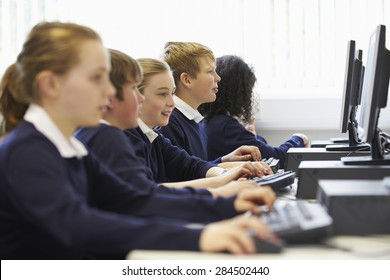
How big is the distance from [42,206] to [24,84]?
0.31m

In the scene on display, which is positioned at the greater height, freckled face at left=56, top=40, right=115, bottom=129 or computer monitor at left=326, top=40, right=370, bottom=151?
freckled face at left=56, top=40, right=115, bottom=129

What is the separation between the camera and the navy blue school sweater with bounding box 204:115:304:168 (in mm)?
3037

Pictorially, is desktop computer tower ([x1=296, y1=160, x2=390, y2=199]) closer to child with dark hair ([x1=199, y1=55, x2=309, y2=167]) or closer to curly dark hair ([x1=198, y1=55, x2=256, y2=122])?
child with dark hair ([x1=199, y1=55, x2=309, y2=167])

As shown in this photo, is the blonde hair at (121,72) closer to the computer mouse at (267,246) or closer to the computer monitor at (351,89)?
the computer mouse at (267,246)

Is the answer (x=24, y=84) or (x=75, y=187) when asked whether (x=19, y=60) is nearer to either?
(x=24, y=84)

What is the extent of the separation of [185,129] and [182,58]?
1.17ft

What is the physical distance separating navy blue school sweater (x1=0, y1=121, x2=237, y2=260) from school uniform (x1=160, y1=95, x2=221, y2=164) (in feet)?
4.26

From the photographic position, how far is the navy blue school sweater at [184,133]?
2657 mm

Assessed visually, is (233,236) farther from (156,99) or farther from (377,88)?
(156,99)

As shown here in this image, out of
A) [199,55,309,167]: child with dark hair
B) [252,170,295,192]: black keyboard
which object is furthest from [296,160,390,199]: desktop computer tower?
[199,55,309,167]: child with dark hair

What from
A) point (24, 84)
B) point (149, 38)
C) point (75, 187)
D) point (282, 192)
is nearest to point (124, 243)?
point (75, 187)

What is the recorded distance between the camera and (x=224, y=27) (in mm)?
4086

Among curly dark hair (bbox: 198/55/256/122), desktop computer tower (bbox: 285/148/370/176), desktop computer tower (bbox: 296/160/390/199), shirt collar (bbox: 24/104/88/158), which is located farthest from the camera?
curly dark hair (bbox: 198/55/256/122)

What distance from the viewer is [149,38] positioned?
13.4ft
